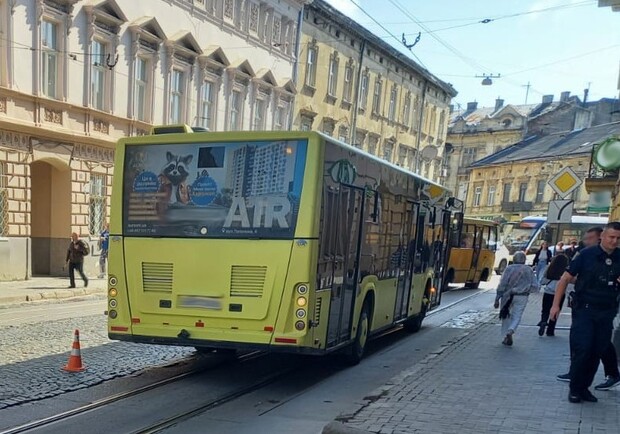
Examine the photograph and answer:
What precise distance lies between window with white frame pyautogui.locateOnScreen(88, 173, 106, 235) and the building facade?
35 millimetres

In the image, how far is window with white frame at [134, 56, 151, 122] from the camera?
21.4 m

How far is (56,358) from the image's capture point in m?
7.79

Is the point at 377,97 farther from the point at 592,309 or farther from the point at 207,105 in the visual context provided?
the point at 592,309

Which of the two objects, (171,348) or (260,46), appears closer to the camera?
(171,348)

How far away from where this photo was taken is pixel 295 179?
671cm

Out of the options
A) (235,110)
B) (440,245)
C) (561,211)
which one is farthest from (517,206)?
(440,245)

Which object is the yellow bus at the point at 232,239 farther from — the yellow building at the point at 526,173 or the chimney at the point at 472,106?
the chimney at the point at 472,106

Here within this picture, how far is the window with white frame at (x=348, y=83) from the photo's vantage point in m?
33.9

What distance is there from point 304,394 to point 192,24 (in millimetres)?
19528

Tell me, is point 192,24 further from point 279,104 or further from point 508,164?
point 508,164

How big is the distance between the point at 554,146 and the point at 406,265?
50452 millimetres

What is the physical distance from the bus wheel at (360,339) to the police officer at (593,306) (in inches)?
125

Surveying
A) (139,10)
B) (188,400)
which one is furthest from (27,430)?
(139,10)

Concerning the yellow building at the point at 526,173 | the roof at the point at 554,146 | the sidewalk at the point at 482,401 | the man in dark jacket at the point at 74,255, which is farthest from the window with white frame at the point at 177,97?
the yellow building at the point at 526,173
